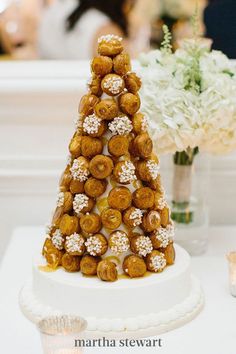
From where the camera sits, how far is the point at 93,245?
49.1 inches

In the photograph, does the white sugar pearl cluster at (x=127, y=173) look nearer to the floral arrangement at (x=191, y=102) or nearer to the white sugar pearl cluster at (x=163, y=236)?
the white sugar pearl cluster at (x=163, y=236)

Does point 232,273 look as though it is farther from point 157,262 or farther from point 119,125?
point 119,125

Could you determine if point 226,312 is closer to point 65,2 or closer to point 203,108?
point 203,108

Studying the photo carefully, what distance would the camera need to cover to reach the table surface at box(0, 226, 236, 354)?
1192 millimetres

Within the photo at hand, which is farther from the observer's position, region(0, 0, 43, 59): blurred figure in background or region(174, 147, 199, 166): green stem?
region(0, 0, 43, 59): blurred figure in background

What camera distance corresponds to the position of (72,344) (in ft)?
3.59

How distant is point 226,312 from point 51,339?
14.9 inches

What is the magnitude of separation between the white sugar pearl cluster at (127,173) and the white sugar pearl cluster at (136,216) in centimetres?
5

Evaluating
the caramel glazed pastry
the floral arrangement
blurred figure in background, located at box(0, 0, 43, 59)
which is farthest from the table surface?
blurred figure in background, located at box(0, 0, 43, 59)

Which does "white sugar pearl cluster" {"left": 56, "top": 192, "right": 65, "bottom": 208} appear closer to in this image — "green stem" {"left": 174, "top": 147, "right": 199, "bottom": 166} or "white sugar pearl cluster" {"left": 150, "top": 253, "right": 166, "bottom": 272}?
"white sugar pearl cluster" {"left": 150, "top": 253, "right": 166, "bottom": 272}

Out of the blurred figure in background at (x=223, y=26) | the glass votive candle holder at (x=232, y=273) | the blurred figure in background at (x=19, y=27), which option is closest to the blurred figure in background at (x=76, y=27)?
the blurred figure in background at (x=19, y=27)

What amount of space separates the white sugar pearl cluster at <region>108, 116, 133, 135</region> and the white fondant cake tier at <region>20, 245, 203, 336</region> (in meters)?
0.25

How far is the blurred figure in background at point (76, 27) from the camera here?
3.41 m

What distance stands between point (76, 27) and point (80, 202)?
2290 mm
